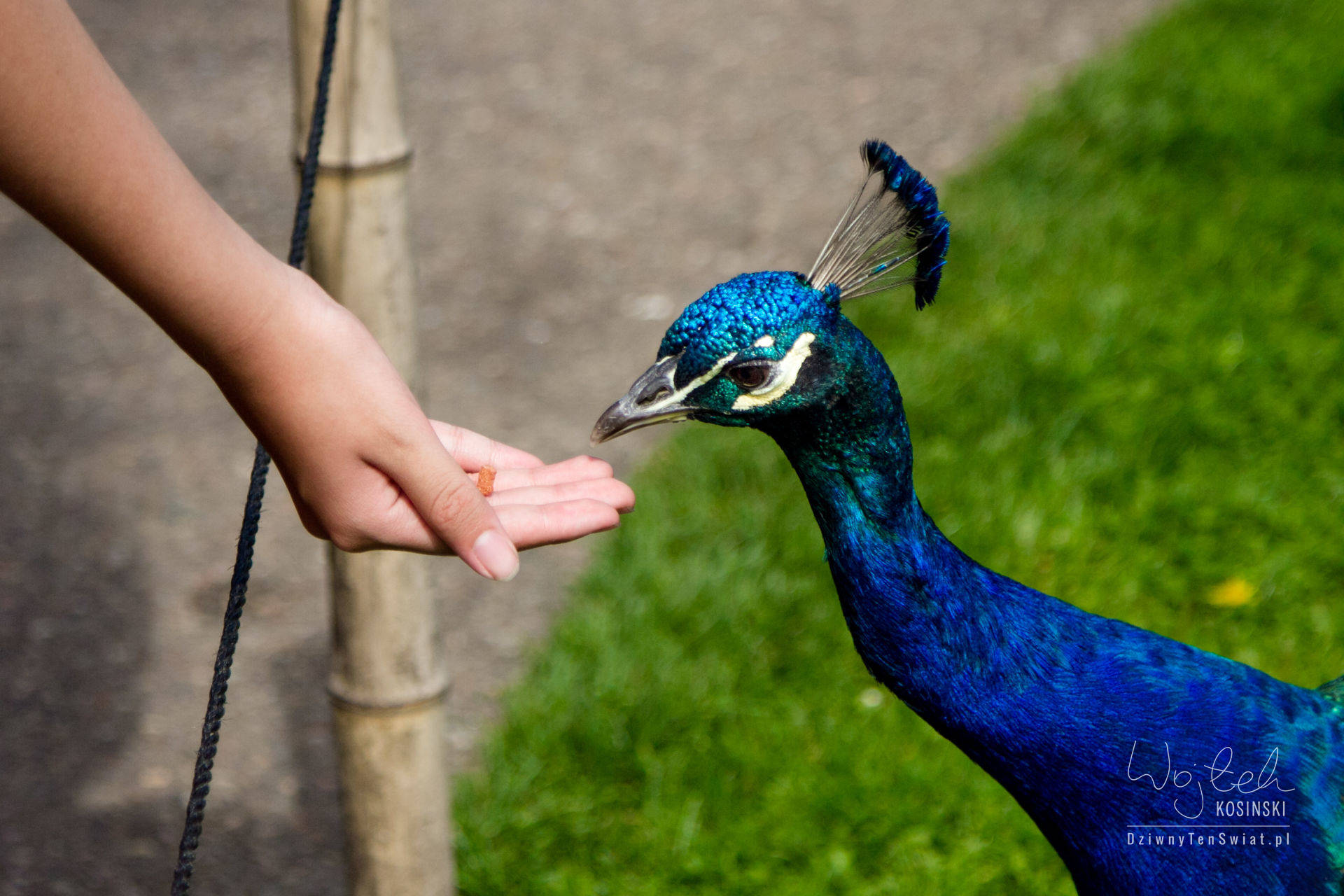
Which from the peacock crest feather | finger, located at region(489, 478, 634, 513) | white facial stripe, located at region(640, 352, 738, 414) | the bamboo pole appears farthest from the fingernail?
the bamboo pole

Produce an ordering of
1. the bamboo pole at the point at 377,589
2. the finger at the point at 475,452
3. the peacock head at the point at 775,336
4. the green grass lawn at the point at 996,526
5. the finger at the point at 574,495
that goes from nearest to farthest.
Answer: the peacock head at the point at 775,336
the finger at the point at 574,495
the finger at the point at 475,452
the bamboo pole at the point at 377,589
the green grass lawn at the point at 996,526

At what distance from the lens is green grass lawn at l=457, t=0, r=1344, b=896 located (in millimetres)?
2775

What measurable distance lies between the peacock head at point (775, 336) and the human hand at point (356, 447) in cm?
16

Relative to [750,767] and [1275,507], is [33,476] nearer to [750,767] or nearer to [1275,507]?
[750,767]

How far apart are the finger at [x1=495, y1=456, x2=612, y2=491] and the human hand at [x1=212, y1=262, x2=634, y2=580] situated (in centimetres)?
14

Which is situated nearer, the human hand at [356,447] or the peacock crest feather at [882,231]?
the human hand at [356,447]

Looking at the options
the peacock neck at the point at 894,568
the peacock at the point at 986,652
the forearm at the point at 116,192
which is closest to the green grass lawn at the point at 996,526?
the peacock at the point at 986,652

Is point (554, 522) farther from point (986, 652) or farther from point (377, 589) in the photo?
point (377, 589)

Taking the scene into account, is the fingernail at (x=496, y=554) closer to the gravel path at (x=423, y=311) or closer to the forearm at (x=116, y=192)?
the forearm at (x=116, y=192)

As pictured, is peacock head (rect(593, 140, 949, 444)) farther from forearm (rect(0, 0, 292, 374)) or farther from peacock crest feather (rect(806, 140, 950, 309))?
forearm (rect(0, 0, 292, 374))

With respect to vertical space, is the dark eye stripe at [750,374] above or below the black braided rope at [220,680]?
above

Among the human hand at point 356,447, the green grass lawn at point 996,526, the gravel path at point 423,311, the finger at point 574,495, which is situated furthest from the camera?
the gravel path at point 423,311

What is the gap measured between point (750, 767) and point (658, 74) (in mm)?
3936

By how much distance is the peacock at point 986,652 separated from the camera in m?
1.53
